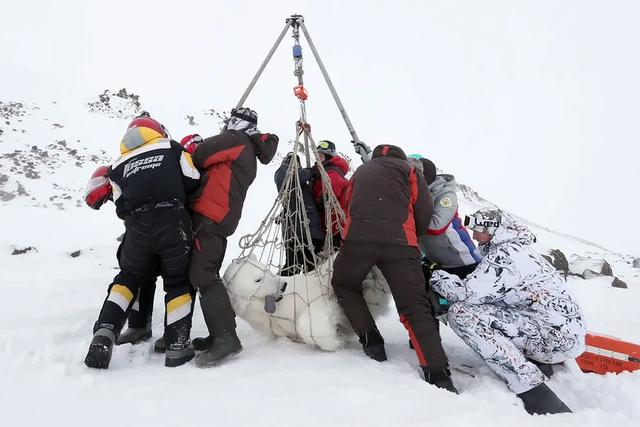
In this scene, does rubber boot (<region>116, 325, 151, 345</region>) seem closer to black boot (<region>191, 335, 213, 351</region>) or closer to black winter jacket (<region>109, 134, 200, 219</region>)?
black boot (<region>191, 335, 213, 351</region>)

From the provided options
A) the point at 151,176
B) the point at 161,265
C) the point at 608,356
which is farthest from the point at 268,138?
the point at 608,356

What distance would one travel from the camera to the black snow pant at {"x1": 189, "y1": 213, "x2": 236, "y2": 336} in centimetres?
278

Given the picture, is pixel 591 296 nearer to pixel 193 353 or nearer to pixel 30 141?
pixel 193 353

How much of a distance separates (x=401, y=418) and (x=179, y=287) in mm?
1583

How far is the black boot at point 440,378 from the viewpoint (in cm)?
248

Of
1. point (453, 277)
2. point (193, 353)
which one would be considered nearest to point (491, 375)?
point (453, 277)

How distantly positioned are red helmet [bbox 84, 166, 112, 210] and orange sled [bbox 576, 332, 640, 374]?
341 cm

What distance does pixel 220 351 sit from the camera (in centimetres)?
265

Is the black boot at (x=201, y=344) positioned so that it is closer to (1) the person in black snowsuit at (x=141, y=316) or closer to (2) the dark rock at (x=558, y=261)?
(1) the person in black snowsuit at (x=141, y=316)

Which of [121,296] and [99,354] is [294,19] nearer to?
[121,296]

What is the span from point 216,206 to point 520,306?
199 centimetres

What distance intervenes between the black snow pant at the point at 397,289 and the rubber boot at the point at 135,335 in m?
1.38

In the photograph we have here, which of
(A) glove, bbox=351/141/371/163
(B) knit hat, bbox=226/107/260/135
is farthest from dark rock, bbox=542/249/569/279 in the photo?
(B) knit hat, bbox=226/107/260/135

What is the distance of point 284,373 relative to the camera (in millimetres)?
2457
